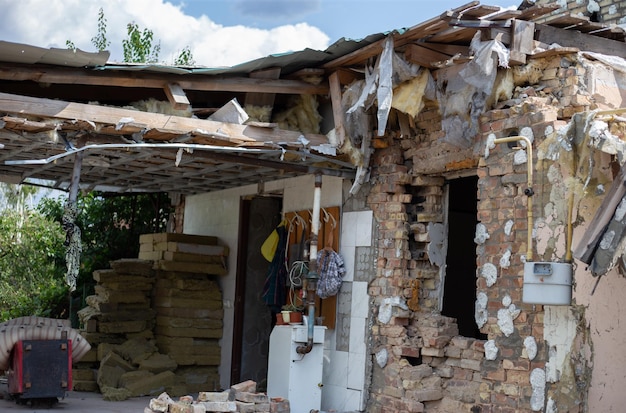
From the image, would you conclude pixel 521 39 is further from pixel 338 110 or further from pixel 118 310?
pixel 118 310

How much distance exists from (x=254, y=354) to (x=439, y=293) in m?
3.80

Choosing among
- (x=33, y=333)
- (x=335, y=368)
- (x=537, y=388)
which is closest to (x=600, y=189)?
(x=537, y=388)

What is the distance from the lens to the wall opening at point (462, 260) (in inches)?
420

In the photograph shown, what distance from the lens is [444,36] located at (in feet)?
24.6

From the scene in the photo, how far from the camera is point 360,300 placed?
8.78 m

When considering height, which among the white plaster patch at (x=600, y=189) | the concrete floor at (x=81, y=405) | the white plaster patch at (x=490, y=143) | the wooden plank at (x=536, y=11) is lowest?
the concrete floor at (x=81, y=405)

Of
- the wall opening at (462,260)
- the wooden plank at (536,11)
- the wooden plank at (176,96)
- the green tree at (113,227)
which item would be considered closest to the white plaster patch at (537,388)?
the wooden plank at (536,11)

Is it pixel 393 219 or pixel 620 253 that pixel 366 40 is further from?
pixel 620 253

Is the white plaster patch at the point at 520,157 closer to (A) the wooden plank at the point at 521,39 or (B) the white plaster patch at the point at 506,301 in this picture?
(A) the wooden plank at the point at 521,39

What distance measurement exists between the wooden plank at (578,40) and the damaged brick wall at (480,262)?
1.17 ft

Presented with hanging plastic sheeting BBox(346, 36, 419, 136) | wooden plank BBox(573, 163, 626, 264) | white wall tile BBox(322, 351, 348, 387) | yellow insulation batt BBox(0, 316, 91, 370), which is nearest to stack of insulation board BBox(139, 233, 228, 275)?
yellow insulation batt BBox(0, 316, 91, 370)

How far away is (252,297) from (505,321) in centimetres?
516

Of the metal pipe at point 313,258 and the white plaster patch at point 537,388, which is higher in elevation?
the metal pipe at point 313,258

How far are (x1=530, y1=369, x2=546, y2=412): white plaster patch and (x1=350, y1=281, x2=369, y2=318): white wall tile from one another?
2.34 meters
